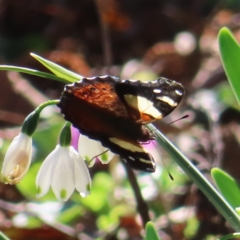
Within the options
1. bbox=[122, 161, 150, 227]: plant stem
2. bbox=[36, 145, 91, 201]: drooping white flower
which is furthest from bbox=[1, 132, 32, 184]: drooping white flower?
bbox=[122, 161, 150, 227]: plant stem

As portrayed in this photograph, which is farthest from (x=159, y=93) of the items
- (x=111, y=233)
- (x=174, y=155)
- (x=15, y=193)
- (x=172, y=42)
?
(x=172, y=42)

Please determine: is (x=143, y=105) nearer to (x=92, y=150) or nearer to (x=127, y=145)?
(x=127, y=145)

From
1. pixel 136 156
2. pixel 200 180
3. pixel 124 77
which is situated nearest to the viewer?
pixel 136 156

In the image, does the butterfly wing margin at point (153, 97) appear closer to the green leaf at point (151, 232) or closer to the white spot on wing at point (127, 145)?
the white spot on wing at point (127, 145)

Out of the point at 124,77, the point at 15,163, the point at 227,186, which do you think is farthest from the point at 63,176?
the point at 124,77

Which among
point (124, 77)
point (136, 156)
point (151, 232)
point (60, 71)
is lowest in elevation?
point (151, 232)

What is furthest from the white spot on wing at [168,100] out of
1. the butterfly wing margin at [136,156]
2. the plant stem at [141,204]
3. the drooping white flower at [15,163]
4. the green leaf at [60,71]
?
the plant stem at [141,204]
